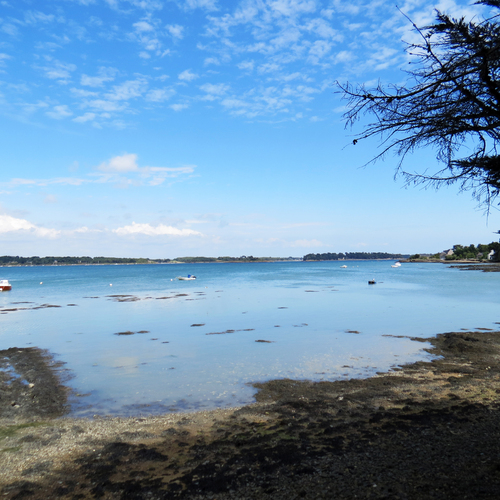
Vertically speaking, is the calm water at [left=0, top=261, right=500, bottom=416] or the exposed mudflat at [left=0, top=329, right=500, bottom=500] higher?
the exposed mudflat at [left=0, top=329, right=500, bottom=500]

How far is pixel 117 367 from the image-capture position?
16625 millimetres

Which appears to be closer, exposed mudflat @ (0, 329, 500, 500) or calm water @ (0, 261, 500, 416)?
exposed mudflat @ (0, 329, 500, 500)

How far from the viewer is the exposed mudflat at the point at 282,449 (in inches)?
233

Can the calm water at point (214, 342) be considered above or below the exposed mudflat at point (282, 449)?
below

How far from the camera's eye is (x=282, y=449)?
→ 7.54 m

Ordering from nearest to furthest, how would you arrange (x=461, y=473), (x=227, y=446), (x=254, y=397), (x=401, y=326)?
(x=461, y=473)
(x=227, y=446)
(x=254, y=397)
(x=401, y=326)

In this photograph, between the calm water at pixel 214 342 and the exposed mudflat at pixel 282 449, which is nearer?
the exposed mudflat at pixel 282 449

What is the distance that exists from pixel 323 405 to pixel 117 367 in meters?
10.1

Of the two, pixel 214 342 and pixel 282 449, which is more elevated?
A: pixel 282 449

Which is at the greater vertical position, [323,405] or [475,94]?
[475,94]

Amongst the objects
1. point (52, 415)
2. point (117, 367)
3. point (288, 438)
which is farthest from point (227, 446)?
point (117, 367)

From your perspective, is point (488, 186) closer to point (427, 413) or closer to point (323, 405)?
point (427, 413)

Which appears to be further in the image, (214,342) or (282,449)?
(214,342)

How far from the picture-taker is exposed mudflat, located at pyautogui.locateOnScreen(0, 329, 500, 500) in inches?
233
